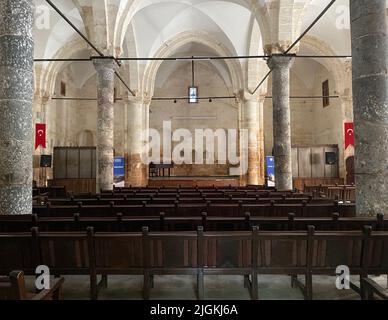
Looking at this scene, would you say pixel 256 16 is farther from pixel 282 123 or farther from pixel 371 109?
pixel 371 109

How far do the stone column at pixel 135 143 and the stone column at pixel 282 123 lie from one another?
937 centimetres

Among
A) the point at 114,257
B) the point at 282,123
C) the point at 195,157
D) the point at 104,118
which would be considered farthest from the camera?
the point at 195,157

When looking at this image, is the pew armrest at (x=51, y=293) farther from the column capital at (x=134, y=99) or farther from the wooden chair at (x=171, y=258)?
the column capital at (x=134, y=99)

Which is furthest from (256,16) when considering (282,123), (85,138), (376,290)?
(85,138)

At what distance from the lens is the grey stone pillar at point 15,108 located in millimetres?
4902

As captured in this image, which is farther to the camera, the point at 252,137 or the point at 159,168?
the point at 159,168

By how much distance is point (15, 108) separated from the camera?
4930 millimetres

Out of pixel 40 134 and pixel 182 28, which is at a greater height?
pixel 182 28

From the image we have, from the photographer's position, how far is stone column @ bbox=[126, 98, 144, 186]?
17.6 m

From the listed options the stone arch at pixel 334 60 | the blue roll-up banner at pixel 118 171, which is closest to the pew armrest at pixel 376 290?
the blue roll-up banner at pixel 118 171

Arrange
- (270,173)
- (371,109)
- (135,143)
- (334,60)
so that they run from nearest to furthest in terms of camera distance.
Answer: (371,109), (270,173), (334,60), (135,143)

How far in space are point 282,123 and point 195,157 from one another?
14620mm

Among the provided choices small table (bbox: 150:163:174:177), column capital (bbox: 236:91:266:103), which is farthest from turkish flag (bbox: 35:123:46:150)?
column capital (bbox: 236:91:266:103)

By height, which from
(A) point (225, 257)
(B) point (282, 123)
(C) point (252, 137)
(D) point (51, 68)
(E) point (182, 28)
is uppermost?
(E) point (182, 28)
